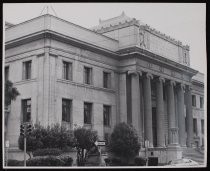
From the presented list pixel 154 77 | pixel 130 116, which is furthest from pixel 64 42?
pixel 154 77

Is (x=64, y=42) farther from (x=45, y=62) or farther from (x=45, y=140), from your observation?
(x=45, y=140)

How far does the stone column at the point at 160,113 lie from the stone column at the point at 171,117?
68cm

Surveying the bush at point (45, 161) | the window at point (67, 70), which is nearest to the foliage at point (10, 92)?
the bush at point (45, 161)

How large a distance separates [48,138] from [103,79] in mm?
8396

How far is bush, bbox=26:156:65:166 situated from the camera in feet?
66.4

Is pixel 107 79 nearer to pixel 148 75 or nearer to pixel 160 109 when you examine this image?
pixel 148 75

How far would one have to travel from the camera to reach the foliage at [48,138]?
22.9 metres

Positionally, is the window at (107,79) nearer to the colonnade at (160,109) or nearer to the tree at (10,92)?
the colonnade at (160,109)

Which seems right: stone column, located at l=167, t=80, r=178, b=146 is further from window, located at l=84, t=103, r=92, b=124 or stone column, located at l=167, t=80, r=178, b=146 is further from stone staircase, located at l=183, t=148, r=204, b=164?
stone staircase, located at l=183, t=148, r=204, b=164

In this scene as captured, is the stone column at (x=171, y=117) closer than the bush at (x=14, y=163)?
No

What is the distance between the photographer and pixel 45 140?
78.6ft

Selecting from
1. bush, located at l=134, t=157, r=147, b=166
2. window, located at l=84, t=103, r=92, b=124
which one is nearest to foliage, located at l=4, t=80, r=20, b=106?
window, located at l=84, t=103, r=92, b=124

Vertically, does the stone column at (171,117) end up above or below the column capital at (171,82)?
below

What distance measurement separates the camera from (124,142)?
1047 inches
